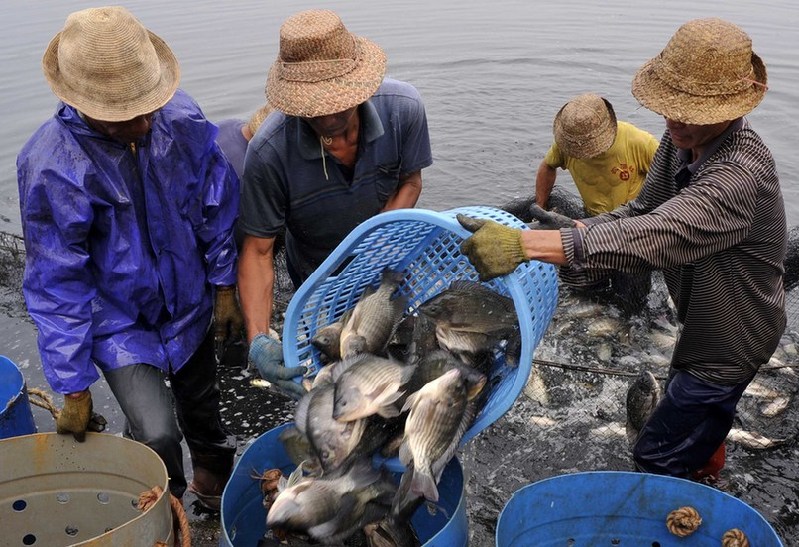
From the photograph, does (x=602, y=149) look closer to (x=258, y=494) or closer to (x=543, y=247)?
(x=543, y=247)

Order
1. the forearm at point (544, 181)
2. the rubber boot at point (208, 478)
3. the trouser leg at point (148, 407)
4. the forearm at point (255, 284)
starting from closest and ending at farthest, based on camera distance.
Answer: the trouser leg at point (148, 407) → the forearm at point (255, 284) → the rubber boot at point (208, 478) → the forearm at point (544, 181)

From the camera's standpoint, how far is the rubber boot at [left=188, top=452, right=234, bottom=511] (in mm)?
4375

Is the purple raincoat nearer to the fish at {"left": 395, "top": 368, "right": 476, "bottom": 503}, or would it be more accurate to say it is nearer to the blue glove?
the blue glove

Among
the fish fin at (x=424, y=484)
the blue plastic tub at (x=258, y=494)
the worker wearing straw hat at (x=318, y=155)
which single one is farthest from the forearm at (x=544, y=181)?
the fish fin at (x=424, y=484)

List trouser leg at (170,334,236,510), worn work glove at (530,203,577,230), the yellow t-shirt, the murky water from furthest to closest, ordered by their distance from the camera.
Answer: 1. the yellow t-shirt
2. worn work glove at (530,203,577,230)
3. the murky water
4. trouser leg at (170,334,236,510)

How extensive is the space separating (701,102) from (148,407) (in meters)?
2.69

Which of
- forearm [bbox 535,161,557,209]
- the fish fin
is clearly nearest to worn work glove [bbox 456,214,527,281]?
the fish fin

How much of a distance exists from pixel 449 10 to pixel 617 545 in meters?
16.8

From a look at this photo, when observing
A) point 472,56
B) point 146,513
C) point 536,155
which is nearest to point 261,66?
point 472,56

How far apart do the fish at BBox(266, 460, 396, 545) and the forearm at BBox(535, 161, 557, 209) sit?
14.4 ft

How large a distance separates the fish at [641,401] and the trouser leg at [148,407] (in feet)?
8.51

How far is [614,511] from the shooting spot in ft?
10.1

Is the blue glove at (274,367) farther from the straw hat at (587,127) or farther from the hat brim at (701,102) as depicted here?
the straw hat at (587,127)

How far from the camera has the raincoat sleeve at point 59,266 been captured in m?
3.18
